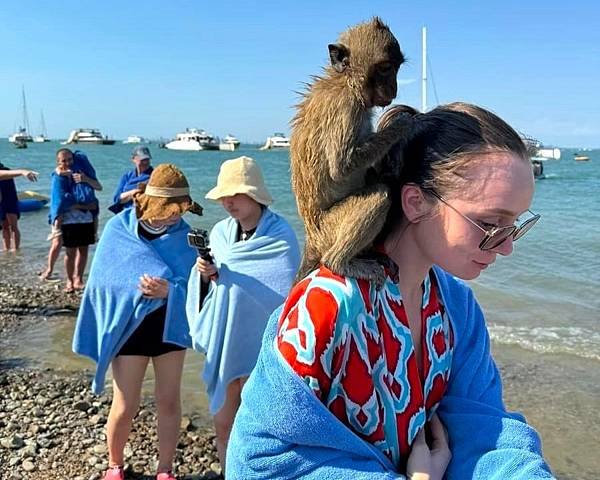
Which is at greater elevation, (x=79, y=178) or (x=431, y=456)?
(x=431, y=456)

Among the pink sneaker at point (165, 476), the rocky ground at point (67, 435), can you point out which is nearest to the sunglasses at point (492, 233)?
the pink sneaker at point (165, 476)

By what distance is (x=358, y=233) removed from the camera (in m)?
1.42

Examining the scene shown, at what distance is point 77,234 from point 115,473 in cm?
566

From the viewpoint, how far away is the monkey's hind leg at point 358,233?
137 cm

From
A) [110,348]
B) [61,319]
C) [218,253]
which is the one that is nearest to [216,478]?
[110,348]

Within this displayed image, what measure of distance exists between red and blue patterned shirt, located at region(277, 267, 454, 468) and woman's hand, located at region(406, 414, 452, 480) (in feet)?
0.08

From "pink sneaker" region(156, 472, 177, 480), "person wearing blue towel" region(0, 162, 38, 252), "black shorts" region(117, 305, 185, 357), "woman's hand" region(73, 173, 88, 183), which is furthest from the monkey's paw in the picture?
"person wearing blue towel" region(0, 162, 38, 252)

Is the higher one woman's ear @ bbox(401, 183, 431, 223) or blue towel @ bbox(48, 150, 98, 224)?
woman's ear @ bbox(401, 183, 431, 223)

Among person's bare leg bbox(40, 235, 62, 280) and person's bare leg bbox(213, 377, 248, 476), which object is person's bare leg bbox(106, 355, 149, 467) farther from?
person's bare leg bbox(40, 235, 62, 280)

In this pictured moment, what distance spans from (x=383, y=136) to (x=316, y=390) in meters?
0.63

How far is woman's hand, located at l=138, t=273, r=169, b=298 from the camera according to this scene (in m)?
3.77

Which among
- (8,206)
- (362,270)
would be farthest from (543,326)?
(8,206)

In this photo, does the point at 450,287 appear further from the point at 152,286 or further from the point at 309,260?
the point at 152,286

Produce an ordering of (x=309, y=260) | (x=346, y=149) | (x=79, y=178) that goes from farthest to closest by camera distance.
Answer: (x=79, y=178) < (x=346, y=149) < (x=309, y=260)
